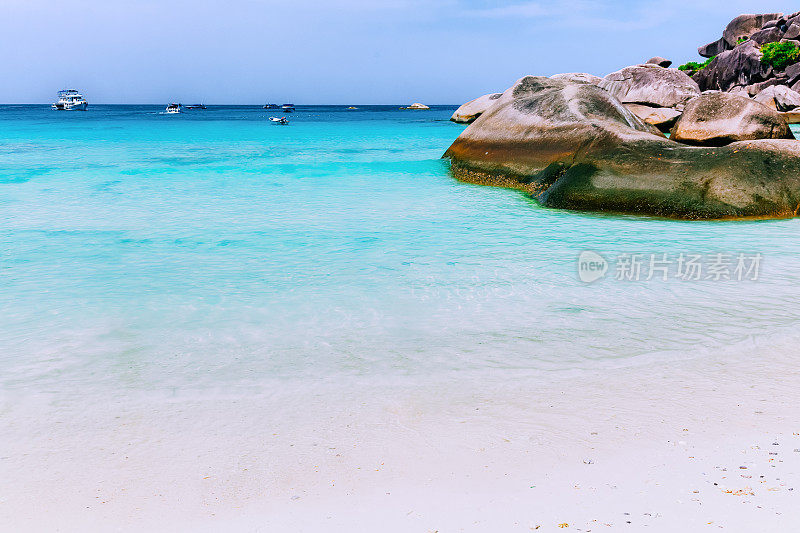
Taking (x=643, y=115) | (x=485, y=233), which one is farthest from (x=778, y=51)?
(x=485, y=233)

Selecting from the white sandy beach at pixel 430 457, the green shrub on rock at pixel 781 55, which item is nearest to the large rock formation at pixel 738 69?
the green shrub on rock at pixel 781 55

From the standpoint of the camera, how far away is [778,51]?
3800 centimetres

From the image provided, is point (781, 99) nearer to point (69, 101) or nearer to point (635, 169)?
point (635, 169)

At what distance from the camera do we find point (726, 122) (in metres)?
15.5

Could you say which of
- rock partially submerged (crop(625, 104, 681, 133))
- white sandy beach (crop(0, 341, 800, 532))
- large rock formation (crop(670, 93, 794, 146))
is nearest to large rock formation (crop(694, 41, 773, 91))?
rock partially submerged (crop(625, 104, 681, 133))

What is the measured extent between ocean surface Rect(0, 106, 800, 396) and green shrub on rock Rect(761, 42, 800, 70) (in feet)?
119

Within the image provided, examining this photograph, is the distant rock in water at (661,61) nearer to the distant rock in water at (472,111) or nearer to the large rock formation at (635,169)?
the distant rock in water at (472,111)

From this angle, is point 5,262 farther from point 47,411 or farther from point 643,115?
point 643,115

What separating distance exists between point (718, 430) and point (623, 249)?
4.11 m

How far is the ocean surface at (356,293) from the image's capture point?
398 centimetres

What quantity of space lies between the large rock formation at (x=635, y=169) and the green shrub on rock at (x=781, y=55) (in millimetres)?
34099

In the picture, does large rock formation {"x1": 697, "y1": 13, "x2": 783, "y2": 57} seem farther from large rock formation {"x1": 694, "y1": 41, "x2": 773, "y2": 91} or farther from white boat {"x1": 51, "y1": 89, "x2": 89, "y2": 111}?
white boat {"x1": 51, "y1": 89, "x2": 89, "y2": 111}

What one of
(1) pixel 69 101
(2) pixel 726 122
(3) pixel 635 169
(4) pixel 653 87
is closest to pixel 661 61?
(4) pixel 653 87

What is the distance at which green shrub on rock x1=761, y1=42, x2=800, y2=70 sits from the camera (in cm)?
3788
